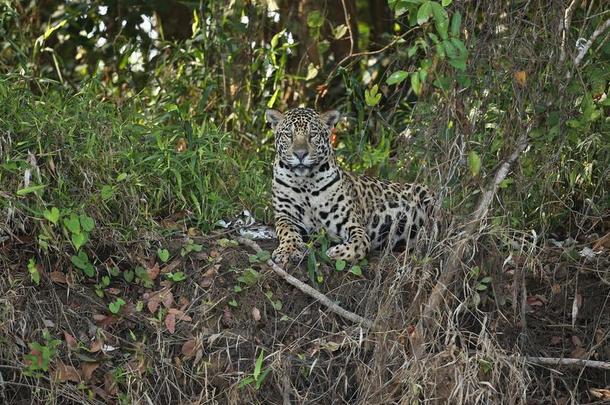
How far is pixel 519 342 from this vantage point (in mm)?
7336

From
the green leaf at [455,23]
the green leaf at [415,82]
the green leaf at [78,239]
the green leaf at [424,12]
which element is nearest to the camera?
the green leaf at [424,12]

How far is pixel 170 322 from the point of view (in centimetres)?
735

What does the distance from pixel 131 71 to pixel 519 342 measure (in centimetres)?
418

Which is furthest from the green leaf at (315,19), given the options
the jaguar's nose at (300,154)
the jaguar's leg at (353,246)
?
the jaguar's leg at (353,246)

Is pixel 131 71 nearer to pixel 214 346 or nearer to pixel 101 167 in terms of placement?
pixel 101 167

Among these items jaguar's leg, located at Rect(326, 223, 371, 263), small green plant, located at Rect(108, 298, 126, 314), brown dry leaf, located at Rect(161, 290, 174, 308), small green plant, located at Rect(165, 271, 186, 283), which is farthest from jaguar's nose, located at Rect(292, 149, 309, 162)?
small green plant, located at Rect(108, 298, 126, 314)

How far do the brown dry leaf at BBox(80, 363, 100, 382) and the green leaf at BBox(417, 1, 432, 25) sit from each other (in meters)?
2.66

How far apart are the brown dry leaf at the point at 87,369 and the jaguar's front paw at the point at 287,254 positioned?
1264 millimetres

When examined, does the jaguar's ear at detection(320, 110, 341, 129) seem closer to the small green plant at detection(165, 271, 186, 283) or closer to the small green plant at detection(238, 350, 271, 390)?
the small green plant at detection(165, 271, 186, 283)

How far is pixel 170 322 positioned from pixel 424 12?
7.83 feet

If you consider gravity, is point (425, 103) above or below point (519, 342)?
above

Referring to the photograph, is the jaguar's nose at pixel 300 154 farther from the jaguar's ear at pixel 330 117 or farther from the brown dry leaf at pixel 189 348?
the brown dry leaf at pixel 189 348

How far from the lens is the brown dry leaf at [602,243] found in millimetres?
7719

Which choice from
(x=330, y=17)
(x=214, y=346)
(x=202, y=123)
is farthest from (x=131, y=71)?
(x=214, y=346)
